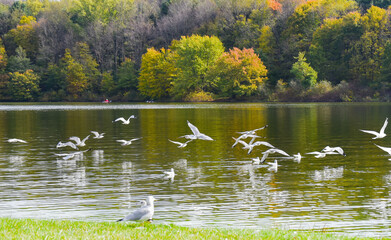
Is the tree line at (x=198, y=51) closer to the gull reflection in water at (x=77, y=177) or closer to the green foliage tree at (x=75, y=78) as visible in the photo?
the green foliage tree at (x=75, y=78)

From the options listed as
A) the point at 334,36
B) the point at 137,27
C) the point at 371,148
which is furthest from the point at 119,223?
the point at 137,27

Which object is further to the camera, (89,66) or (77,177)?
(89,66)

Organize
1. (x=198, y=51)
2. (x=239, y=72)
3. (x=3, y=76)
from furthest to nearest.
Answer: (x=3, y=76)
(x=198, y=51)
(x=239, y=72)

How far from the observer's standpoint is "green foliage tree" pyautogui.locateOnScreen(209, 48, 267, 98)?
11231 cm

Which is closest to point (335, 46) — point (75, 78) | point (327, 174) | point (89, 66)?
point (89, 66)

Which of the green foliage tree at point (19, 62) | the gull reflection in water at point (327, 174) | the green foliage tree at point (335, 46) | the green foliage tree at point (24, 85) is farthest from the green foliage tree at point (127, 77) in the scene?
the gull reflection in water at point (327, 174)

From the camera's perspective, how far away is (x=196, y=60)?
397 ft

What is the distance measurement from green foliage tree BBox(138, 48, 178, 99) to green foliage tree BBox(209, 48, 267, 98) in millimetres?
16617

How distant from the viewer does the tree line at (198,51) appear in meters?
106

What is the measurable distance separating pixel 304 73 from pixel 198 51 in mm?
24918

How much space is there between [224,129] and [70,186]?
89.0 ft

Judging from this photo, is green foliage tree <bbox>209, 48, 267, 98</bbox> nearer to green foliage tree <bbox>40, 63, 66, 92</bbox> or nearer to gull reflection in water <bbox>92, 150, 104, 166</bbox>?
green foliage tree <bbox>40, 63, 66, 92</bbox>

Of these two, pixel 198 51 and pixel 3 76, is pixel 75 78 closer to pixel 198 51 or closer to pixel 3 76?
pixel 3 76

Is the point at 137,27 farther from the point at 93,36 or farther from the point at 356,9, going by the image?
the point at 356,9
